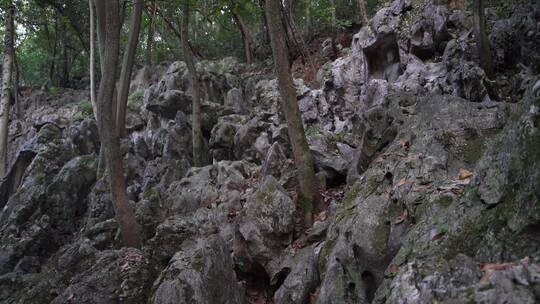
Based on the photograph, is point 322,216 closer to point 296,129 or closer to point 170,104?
point 296,129

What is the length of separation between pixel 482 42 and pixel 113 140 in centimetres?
921

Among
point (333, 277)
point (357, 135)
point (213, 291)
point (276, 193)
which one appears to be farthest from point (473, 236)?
point (357, 135)

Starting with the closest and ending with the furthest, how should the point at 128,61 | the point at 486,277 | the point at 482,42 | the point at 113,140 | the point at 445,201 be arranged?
1. the point at 486,277
2. the point at 445,201
3. the point at 113,140
4. the point at 482,42
5. the point at 128,61

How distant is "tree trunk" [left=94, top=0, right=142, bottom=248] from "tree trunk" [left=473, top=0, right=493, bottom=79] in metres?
8.71

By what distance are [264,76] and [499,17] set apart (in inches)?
455

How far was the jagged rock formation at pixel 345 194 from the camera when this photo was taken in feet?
12.2

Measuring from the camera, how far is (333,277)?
5.61m

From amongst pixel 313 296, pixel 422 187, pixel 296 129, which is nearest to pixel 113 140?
pixel 296 129

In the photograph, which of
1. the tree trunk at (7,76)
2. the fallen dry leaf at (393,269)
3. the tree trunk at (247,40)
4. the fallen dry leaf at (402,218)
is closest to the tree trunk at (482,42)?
the fallen dry leaf at (402,218)

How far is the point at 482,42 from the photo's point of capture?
34.9 feet

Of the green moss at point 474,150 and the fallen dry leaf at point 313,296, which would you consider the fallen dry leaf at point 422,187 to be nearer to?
the green moss at point 474,150

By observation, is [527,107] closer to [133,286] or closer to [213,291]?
[213,291]

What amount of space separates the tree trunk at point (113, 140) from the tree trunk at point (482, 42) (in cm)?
871

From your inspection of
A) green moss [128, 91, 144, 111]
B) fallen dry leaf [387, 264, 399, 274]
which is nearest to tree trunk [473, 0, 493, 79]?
fallen dry leaf [387, 264, 399, 274]
